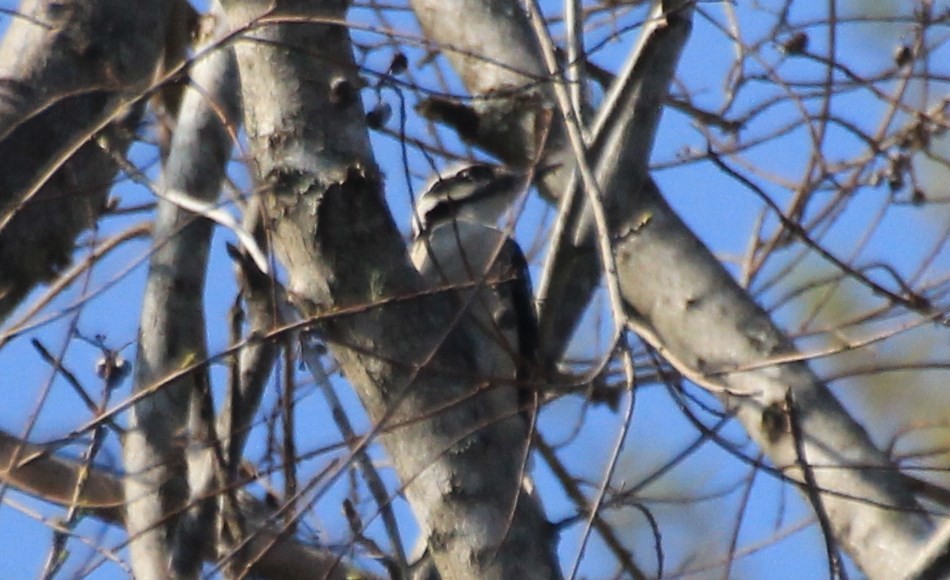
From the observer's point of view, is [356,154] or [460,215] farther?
[460,215]

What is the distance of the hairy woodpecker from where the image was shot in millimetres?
2578

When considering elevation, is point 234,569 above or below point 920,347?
below

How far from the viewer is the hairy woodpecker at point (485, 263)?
2578 millimetres

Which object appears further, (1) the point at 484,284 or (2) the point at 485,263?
(2) the point at 485,263

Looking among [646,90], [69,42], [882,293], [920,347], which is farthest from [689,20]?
[920,347]

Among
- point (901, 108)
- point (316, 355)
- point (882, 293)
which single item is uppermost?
point (901, 108)

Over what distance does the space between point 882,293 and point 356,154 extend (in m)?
1.14

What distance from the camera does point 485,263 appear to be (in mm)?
3338

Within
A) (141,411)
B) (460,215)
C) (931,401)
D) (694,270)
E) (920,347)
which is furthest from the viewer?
(931,401)

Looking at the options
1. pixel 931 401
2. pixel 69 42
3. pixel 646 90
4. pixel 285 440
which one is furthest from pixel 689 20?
pixel 931 401

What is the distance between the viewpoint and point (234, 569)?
2609 millimetres

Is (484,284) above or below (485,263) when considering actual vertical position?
below

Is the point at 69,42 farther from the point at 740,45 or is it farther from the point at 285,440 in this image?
the point at 740,45

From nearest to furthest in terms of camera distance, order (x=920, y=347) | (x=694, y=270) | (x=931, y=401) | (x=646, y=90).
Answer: (x=646, y=90)
(x=694, y=270)
(x=920, y=347)
(x=931, y=401)
